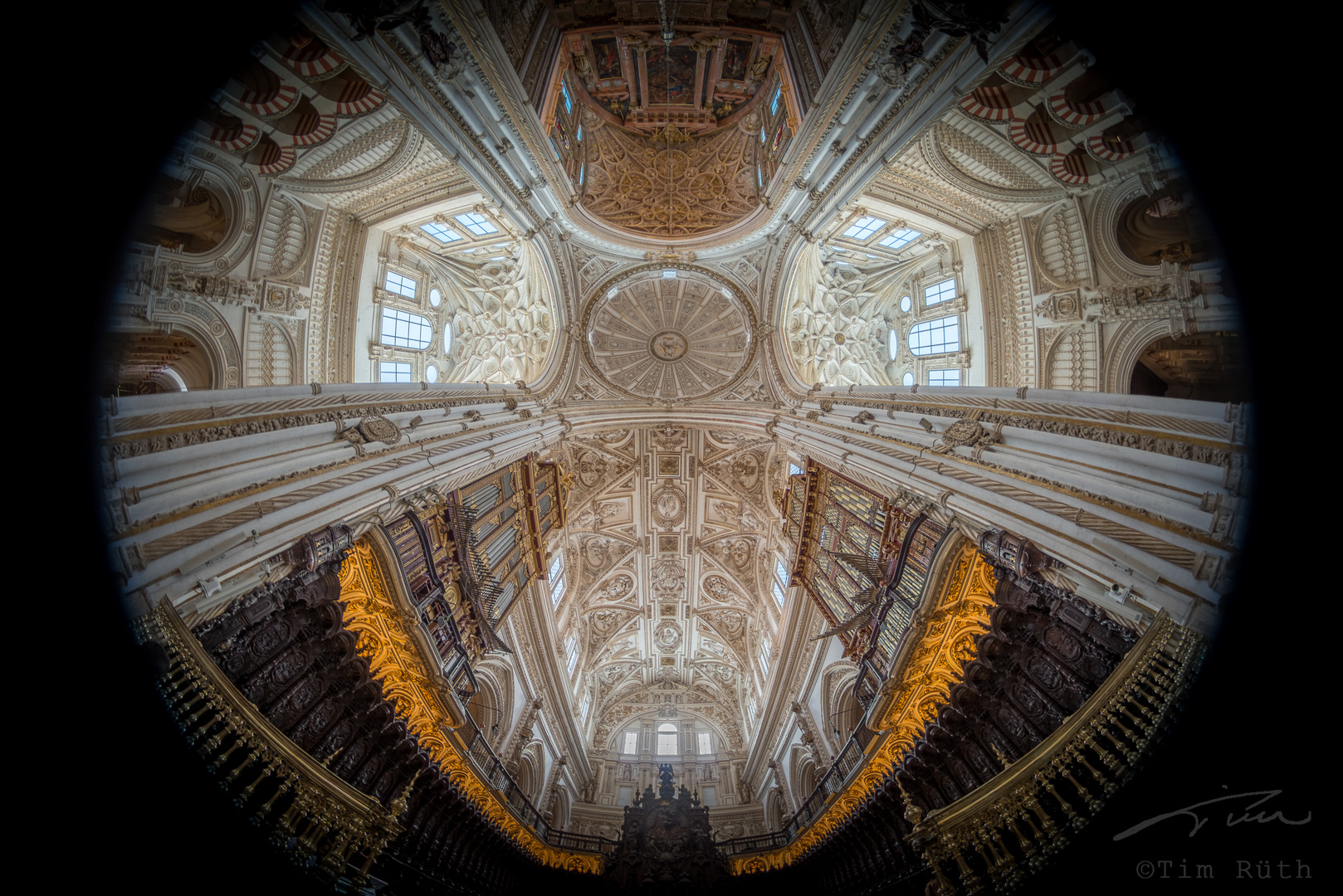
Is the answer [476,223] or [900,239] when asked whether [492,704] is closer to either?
[476,223]

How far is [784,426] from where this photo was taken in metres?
16.3

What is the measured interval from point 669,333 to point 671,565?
10.8 meters

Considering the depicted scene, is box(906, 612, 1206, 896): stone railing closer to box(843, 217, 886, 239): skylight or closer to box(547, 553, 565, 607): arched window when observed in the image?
box(843, 217, 886, 239): skylight

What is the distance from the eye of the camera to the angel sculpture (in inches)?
436

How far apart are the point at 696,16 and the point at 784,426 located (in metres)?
11.5

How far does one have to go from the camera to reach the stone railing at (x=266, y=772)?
461 centimetres

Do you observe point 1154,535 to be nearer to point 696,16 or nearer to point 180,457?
point 180,457

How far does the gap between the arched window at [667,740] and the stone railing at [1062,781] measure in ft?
59.0

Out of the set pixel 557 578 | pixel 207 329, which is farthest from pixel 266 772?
pixel 557 578

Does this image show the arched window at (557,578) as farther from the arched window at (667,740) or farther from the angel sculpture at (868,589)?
the angel sculpture at (868,589)

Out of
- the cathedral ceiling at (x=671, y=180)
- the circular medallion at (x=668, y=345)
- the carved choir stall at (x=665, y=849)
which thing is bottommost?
the carved choir stall at (x=665, y=849)
